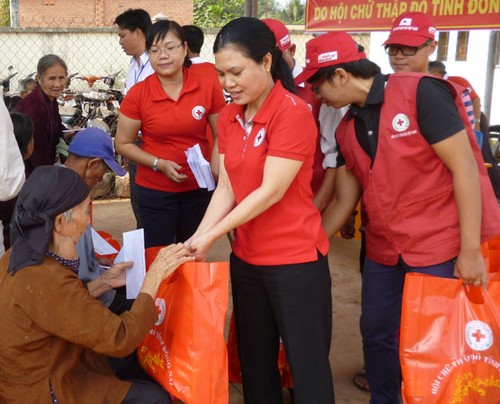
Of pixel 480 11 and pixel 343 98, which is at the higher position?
pixel 480 11

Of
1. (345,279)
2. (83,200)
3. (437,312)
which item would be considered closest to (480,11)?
(345,279)

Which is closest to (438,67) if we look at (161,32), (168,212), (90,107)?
(161,32)

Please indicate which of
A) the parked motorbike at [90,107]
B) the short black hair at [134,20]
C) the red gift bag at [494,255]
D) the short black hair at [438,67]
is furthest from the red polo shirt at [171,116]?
the parked motorbike at [90,107]

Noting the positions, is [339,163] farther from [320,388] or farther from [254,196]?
[320,388]

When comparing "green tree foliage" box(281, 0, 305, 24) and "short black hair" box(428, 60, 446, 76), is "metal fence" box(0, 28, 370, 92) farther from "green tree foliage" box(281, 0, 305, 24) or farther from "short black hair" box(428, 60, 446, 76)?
"green tree foliage" box(281, 0, 305, 24)

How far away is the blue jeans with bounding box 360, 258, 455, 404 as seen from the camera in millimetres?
2595

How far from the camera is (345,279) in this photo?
4.81m

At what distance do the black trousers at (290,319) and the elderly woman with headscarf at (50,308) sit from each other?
1.32 ft

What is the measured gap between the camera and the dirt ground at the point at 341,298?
323cm

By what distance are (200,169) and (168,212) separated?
346 mm

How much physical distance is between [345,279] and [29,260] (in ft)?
10.3

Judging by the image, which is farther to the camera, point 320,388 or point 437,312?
point 320,388

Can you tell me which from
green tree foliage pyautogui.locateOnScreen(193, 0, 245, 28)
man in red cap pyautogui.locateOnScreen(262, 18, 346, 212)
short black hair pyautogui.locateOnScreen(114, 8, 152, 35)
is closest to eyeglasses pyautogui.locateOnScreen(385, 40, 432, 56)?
man in red cap pyautogui.locateOnScreen(262, 18, 346, 212)

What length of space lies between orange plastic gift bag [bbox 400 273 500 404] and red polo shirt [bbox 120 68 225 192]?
1512mm
